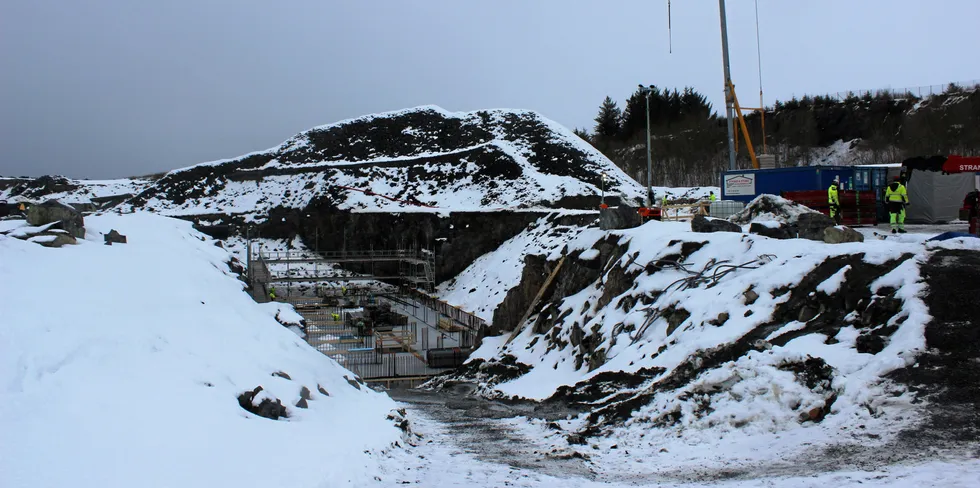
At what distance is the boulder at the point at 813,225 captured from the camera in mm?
13508

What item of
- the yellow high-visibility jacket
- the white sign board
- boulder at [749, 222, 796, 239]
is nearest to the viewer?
boulder at [749, 222, 796, 239]

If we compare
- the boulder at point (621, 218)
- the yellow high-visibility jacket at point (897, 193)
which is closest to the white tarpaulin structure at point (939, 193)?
the yellow high-visibility jacket at point (897, 193)

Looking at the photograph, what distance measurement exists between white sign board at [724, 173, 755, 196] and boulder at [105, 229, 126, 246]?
1874 centimetres

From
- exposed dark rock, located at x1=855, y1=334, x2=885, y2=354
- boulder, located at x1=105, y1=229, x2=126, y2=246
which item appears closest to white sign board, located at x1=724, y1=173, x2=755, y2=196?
exposed dark rock, located at x1=855, y1=334, x2=885, y2=354

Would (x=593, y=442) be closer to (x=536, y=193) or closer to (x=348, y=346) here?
(x=348, y=346)

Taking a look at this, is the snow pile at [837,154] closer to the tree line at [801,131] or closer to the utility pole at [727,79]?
the tree line at [801,131]

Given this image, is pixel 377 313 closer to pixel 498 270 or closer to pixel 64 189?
pixel 498 270

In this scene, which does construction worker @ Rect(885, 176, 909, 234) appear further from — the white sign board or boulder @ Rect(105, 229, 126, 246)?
boulder @ Rect(105, 229, 126, 246)

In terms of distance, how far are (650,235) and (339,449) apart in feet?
36.7

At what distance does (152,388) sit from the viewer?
630cm

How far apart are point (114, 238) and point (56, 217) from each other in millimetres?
1012

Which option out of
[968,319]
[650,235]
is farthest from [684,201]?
[968,319]

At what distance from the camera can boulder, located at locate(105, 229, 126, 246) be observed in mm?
11625

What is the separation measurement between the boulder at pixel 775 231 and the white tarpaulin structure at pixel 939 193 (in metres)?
8.68
